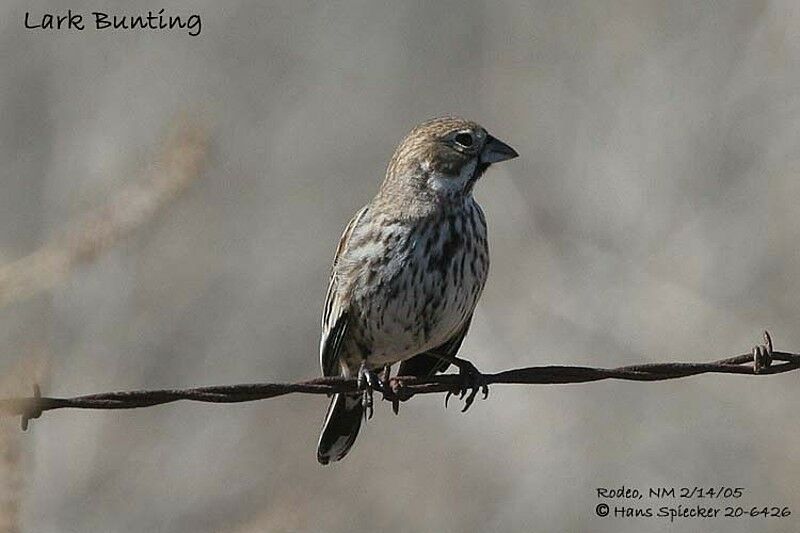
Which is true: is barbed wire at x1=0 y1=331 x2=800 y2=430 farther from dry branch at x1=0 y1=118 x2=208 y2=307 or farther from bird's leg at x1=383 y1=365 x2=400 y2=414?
dry branch at x1=0 y1=118 x2=208 y2=307

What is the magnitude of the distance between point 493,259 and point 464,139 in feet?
13.3

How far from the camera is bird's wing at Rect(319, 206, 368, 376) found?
6973 mm

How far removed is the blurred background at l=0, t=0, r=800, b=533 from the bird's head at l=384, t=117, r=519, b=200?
1.84 meters

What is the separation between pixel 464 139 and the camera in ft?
24.1

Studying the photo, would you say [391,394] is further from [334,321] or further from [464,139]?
[464,139]

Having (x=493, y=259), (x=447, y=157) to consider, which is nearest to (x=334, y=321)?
(x=447, y=157)

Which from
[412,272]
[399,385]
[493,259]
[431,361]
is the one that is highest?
[493,259]

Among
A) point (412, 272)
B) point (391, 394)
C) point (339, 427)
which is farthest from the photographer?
point (339, 427)

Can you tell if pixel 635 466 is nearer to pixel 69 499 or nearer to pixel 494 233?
pixel 494 233

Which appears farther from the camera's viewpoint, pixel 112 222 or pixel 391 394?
pixel 391 394

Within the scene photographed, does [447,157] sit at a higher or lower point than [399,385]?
higher

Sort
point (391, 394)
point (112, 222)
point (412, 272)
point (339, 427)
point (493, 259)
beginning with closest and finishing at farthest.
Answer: point (112, 222) < point (391, 394) < point (412, 272) < point (339, 427) < point (493, 259)

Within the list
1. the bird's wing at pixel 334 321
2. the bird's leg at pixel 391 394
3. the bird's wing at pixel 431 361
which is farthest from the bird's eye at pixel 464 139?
the bird's leg at pixel 391 394

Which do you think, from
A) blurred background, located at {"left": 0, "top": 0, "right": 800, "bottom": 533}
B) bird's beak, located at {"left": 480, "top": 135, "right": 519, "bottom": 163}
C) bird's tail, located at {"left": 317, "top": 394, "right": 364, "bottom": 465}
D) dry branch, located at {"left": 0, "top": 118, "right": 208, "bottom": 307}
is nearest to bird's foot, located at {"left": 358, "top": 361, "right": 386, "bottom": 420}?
bird's tail, located at {"left": 317, "top": 394, "right": 364, "bottom": 465}
